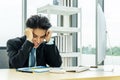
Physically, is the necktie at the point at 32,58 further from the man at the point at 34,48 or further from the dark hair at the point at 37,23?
the dark hair at the point at 37,23

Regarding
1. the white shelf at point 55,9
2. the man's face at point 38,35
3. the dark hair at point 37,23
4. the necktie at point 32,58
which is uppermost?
the white shelf at point 55,9

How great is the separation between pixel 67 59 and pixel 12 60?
1545 millimetres

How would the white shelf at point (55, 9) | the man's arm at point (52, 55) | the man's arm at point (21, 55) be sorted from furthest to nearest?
the white shelf at point (55, 9)
the man's arm at point (52, 55)
the man's arm at point (21, 55)

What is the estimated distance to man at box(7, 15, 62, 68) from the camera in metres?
1.95

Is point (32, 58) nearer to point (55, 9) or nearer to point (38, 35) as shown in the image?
point (38, 35)

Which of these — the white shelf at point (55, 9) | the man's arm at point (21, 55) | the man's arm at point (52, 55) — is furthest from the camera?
the white shelf at point (55, 9)

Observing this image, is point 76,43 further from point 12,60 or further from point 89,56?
point 12,60

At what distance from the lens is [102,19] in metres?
1.63

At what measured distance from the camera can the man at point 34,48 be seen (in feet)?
6.38

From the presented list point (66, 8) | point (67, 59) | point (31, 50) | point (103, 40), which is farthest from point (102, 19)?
point (67, 59)

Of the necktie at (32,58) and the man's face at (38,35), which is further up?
the man's face at (38,35)

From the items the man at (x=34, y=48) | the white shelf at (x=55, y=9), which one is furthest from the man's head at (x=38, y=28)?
the white shelf at (x=55, y=9)

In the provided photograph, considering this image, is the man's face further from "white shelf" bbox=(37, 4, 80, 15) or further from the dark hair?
"white shelf" bbox=(37, 4, 80, 15)

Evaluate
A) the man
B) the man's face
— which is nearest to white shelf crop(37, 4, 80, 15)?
the man
